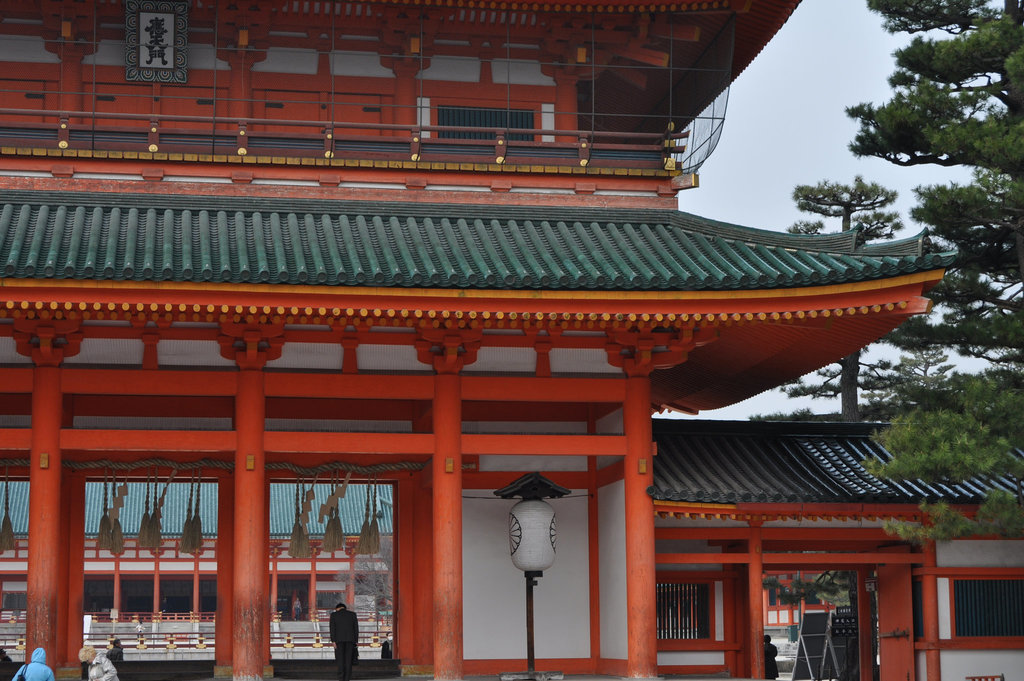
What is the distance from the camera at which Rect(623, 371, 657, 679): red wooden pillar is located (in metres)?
17.3

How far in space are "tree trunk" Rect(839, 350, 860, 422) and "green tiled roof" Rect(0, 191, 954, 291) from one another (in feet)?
57.3

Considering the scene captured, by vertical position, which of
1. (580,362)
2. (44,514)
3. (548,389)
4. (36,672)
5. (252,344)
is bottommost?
(36,672)

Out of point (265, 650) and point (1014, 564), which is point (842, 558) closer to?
point (1014, 564)

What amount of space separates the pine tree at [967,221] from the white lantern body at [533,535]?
4.67 m

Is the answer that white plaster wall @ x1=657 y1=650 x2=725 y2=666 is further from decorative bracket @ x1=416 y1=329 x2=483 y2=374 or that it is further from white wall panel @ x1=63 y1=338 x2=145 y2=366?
white wall panel @ x1=63 y1=338 x2=145 y2=366

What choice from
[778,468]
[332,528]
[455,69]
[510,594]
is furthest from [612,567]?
[455,69]

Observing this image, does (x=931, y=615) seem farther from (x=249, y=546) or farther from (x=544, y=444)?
(x=249, y=546)

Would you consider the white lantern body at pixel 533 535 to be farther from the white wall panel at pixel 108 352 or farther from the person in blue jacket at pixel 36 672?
the person in blue jacket at pixel 36 672

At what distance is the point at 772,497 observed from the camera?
734 inches

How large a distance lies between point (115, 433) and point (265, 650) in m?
3.93

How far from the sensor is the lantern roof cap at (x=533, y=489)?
17.4 meters

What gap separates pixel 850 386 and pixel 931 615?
16.7 metres

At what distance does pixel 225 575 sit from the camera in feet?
63.1

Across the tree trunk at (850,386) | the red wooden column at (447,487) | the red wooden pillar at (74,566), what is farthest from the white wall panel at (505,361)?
the tree trunk at (850,386)
